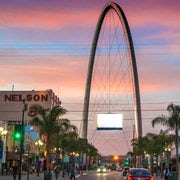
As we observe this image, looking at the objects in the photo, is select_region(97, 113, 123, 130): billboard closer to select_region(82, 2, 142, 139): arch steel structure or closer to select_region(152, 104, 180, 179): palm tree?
select_region(82, 2, 142, 139): arch steel structure

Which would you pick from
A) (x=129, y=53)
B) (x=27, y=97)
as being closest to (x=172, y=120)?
(x=129, y=53)

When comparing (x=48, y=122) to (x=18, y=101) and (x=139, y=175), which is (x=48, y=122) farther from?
(x=18, y=101)

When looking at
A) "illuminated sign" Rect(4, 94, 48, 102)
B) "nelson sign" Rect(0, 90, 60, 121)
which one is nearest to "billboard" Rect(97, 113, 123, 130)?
"nelson sign" Rect(0, 90, 60, 121)

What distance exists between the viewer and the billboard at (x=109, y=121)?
124750 millimetres

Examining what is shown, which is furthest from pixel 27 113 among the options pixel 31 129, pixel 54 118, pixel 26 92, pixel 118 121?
pixel 54 118

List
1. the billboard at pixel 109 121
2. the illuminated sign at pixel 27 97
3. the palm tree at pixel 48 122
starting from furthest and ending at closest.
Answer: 1. the illuminated sign at pixel 27 97
2. the billboard at pixel 109 121
3. the palm tree at pixel 48 122

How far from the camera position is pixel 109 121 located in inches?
4956

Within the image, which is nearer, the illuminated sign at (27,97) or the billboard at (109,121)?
the billboard at (109,121)

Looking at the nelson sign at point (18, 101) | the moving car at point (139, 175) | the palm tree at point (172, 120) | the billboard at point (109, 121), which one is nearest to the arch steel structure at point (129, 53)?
the billboard at point (109, 121)

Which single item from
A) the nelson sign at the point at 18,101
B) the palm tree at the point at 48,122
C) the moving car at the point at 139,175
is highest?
the nelson sign at the point at 18,101

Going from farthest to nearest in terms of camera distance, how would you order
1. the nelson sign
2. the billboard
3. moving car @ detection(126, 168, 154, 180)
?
the nelson sign < the billboard < moving car @ detection(126, 168, 154, 180)

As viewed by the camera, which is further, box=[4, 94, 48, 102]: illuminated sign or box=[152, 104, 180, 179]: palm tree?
box=[4, 94, 48, 102]: illuminated sign

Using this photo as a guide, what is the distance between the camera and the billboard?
125 m

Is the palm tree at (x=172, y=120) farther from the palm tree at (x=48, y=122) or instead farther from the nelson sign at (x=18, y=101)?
the nelson sign at (x=18, y=101)
